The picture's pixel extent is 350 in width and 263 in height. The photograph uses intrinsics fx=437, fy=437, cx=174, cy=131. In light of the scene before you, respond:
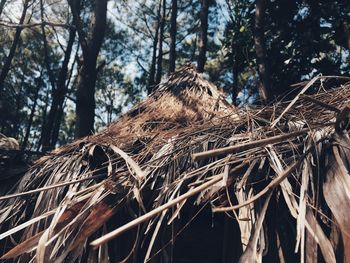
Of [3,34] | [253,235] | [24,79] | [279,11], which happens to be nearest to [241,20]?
[279,11]

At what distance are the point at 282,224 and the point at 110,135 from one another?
5.94 feet

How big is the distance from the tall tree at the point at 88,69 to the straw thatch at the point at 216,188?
322 centimetres

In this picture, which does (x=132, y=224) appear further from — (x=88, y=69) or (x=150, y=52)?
(x=150, y=52)

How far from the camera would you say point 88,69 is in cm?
626

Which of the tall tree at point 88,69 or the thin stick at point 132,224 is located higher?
the tall tree at point 88,69

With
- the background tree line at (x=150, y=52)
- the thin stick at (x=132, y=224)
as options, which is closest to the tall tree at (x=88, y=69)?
the background tree line at (x=150, y=52)

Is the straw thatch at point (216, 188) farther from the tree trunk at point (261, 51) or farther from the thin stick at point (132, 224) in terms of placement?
the tree trunk at point (261, 51)

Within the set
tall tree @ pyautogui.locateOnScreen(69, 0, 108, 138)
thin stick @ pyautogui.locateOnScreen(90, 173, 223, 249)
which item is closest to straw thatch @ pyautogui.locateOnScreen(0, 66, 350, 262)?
thin stick @ pyautogui.locateOnScreen(90, 173, 223, 249)

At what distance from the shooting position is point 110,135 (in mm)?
3330

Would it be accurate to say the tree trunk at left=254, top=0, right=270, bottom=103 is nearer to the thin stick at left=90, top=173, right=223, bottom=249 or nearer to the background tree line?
the background tree line

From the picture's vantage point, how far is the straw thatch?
4.17 feet

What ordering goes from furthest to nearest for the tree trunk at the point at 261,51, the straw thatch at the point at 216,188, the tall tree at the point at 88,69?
the tall tree at the point at 88,69
the tree trunk at the point at 261,51
the straw thatch at the point at 216,188

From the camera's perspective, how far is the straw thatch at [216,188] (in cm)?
127

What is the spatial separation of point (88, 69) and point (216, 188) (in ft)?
16.2
